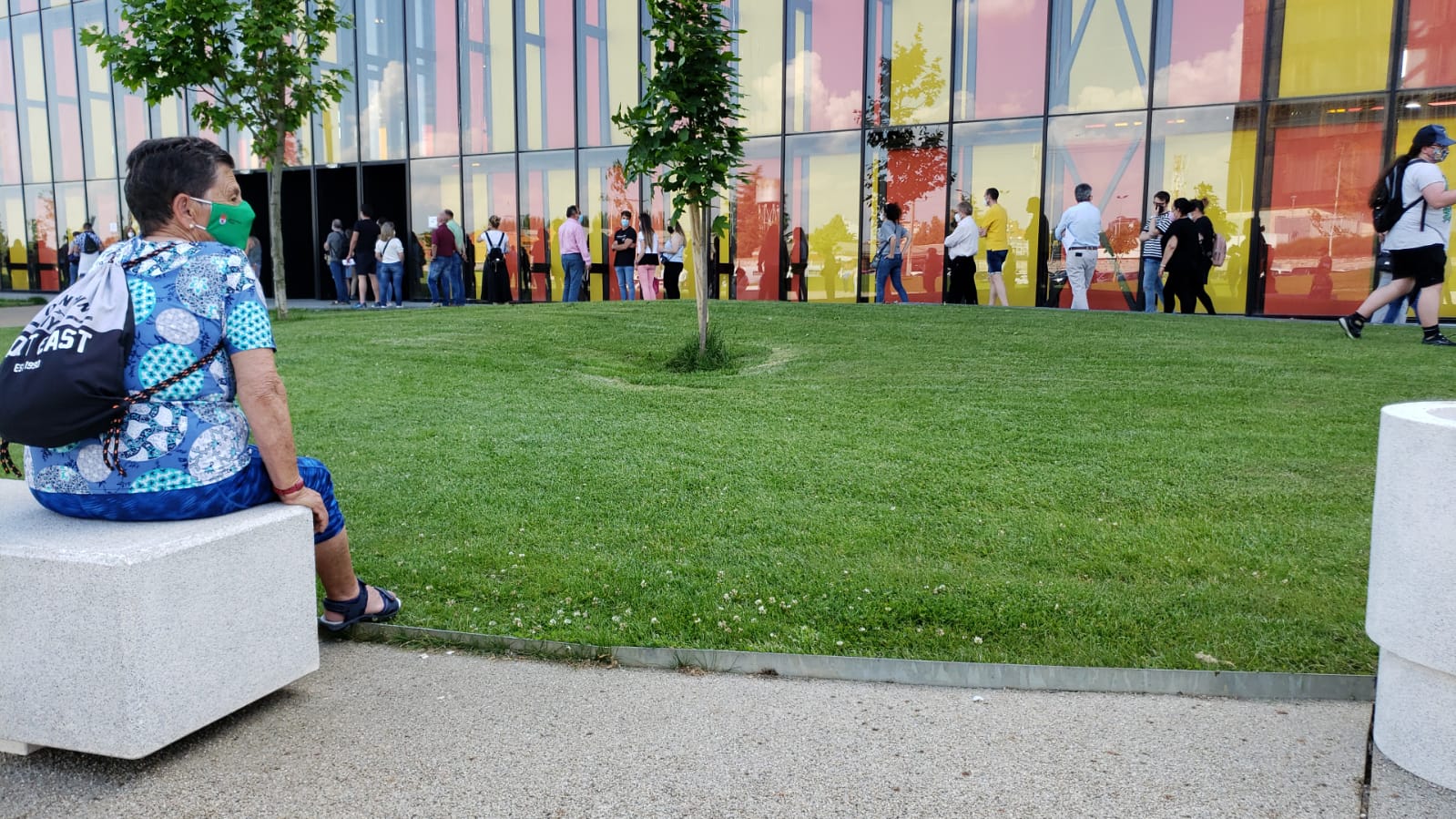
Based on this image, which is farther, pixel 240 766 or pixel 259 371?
pixel 259 371

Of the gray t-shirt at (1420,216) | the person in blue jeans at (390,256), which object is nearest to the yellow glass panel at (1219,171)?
the gray t-shirt at (1420,216)

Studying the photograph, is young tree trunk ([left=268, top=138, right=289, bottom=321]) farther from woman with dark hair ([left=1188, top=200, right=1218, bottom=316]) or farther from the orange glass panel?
the orange glass panel

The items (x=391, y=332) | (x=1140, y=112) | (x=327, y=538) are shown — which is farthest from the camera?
(x=1140, y=112)

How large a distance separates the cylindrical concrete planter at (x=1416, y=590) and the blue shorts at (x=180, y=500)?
123 inches

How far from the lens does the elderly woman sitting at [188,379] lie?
3.07 metres

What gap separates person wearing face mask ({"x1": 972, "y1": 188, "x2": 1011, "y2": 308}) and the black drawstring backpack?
14.8m

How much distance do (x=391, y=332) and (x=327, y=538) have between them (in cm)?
922

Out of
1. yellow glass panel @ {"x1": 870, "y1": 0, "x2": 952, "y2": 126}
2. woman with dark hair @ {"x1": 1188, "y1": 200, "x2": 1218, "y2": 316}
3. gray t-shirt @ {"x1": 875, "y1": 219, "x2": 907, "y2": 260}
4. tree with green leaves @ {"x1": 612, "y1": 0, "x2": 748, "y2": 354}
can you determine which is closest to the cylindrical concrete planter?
tree with green leaves @ {"x1": 612, "y1": 0, "x2": 748, "y2": 354}

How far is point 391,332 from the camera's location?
40.6 feet

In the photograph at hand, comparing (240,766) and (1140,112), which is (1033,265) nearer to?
(1140,112)

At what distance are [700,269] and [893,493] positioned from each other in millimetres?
5198

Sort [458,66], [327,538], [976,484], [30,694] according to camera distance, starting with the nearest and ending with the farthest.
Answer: [30,694] < [327,538] < [976,484] < [458,66]

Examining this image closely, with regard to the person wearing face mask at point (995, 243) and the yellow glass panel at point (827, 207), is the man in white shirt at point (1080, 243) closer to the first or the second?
the person wearing face mask at point (995, 243)

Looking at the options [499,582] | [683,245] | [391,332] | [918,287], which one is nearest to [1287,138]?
[918,287]
